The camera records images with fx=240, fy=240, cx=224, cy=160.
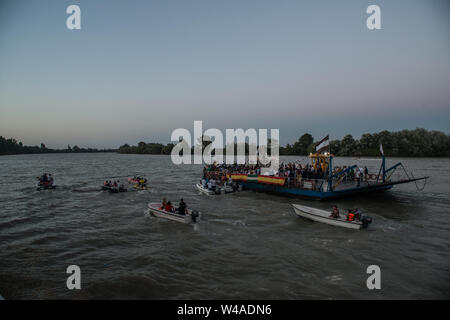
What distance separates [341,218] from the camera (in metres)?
16.4

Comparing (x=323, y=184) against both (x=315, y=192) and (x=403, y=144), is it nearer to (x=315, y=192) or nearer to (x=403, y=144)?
(x=315, y=192)

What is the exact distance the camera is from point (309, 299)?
8.96 meters

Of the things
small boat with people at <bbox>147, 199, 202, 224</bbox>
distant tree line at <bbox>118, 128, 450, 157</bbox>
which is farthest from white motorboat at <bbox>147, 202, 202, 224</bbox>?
distant tree line at <bbox>118, 128, 450, 157</bbox>

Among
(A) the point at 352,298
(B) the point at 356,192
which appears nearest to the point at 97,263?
(A) the point at 352,298

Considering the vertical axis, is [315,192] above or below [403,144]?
below

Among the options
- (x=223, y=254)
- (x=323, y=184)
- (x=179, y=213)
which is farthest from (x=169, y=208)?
(x=323, y=184)

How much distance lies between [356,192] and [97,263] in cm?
2382

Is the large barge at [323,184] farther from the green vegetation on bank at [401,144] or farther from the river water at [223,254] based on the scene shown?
the green vegetation on bank at [401,144]

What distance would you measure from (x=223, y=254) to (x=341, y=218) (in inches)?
351

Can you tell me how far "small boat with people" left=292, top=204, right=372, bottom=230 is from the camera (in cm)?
1576

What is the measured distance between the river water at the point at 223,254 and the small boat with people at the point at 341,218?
0.60 m

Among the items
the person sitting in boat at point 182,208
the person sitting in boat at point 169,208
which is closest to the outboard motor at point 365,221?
the person sitting in boat at point 182,208

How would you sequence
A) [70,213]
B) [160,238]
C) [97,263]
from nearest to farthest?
[97,263] → [160,238] → [70,213]
